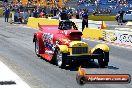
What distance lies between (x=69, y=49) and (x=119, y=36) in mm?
11018

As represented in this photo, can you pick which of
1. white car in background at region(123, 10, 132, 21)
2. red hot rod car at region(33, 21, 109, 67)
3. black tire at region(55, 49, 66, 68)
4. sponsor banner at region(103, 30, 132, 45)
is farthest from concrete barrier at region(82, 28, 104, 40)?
white car in background at region(123, 10, 132, 21)

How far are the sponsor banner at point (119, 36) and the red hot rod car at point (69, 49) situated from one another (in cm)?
860

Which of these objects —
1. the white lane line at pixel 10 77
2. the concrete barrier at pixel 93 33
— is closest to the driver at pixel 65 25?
the white lane line at pixel 10 77

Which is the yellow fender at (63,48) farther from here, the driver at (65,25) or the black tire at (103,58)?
the driver at (65,25)

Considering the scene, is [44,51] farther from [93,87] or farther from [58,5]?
[58,5]

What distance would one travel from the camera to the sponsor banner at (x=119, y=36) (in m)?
22.3

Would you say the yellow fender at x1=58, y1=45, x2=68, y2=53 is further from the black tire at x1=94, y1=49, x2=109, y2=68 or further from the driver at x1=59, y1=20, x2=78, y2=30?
the driver at x1=59, y1=20, x2=78, y2=30

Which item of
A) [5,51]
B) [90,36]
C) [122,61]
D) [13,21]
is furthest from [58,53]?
[13,21]

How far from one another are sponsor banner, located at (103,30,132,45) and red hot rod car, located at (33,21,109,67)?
8599 mm

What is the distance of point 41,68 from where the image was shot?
1265 cm

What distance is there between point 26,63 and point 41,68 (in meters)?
1.29

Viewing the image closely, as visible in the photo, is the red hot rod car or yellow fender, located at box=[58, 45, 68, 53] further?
the red hot rod car

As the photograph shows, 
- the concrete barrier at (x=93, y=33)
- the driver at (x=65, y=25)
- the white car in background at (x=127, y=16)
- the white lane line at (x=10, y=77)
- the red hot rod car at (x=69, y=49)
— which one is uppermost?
the driver at (x=65, y=25)

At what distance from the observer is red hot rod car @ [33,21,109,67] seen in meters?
12.6
